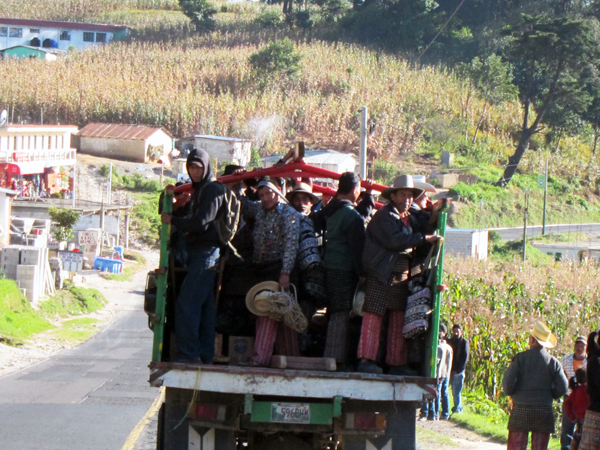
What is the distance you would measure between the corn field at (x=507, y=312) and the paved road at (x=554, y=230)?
26.3 metres

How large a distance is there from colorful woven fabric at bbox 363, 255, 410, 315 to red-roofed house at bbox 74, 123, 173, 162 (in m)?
50.7

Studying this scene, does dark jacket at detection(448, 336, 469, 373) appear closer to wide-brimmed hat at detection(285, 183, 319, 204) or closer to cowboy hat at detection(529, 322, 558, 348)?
cowboy hat at detection(529, 322, 558, 348)

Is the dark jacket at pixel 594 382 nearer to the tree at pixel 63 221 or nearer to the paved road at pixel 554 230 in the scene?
the tree at pixel 63 221

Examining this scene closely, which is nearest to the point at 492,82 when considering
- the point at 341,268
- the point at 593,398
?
the point at 593,398

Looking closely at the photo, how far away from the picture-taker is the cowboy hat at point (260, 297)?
662cm

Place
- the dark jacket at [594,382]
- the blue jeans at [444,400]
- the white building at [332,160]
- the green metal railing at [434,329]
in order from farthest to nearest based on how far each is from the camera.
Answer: the white building at [332,160] → the blue jeans at [444,400] → the dark jacket at [594,382] → the green metal railing at [434,329]

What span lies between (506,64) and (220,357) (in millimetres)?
62988

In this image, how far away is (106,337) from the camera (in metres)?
25.2

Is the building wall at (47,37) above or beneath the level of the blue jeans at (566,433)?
above

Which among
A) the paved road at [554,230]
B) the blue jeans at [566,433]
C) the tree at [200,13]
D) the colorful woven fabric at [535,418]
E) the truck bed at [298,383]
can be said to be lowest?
the paved road at [554,230]

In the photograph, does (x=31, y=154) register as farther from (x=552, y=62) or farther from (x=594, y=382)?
(x=594, y=382)

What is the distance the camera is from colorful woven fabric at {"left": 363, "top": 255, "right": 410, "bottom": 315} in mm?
6621

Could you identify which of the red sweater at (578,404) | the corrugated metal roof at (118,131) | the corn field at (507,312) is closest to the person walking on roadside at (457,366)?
the corn field at (507,312)

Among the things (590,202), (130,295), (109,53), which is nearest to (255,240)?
(130,295)
